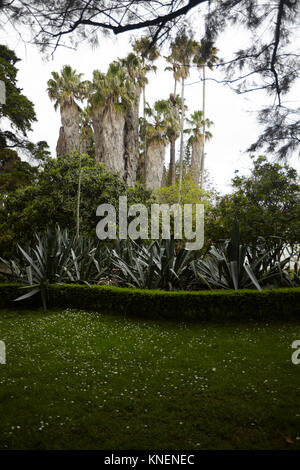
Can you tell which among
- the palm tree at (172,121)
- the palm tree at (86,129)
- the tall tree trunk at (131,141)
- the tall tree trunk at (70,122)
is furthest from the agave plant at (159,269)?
the palm tree at (86,129)

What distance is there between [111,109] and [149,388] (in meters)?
17.7

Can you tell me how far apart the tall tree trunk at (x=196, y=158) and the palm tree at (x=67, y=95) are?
879 centimetres

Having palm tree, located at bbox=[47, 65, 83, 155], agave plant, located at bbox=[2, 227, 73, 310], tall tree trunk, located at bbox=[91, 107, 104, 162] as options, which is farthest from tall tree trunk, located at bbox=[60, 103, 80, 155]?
agave plant, located at bbox=[2, 227, 73, 310]

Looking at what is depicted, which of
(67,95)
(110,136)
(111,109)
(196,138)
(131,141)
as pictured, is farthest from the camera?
(196,138)

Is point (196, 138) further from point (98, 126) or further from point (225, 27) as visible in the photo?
point (225, 27)

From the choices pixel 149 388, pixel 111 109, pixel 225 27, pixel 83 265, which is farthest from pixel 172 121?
pixel 149 388

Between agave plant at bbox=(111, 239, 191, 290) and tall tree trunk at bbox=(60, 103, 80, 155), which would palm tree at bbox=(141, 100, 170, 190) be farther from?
agave plant at bbox=(111, 239, 191, 290)

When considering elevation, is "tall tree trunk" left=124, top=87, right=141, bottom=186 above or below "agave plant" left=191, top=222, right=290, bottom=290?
above

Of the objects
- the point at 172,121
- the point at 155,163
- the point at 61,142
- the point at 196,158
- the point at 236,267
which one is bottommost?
the point at 236,267

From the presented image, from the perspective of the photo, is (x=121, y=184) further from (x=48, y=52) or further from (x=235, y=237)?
(x=48, y=52)

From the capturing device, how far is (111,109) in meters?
17.9

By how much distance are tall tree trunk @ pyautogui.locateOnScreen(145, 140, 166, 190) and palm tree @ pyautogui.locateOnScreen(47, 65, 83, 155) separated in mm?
5204

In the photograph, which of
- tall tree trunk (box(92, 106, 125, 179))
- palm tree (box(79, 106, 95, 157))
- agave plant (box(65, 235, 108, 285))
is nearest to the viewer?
agave plant (box(65, 235, 108, 285))

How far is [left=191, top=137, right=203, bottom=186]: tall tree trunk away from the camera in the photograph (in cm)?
2342
